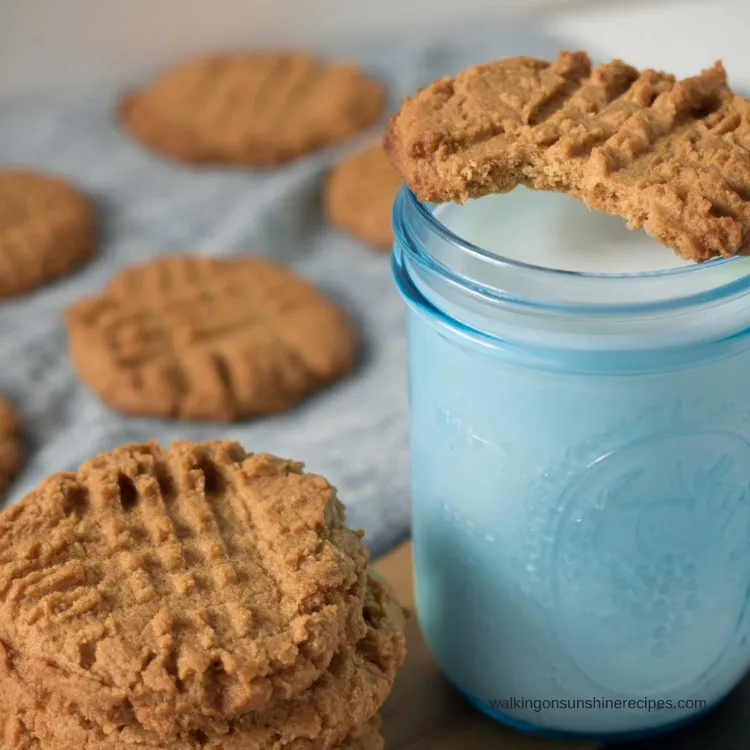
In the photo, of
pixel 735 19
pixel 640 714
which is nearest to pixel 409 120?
pixel 640 714

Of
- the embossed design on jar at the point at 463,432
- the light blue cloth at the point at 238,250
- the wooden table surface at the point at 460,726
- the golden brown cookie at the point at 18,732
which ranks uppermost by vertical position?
the embossed design on jar at the point at 463,432

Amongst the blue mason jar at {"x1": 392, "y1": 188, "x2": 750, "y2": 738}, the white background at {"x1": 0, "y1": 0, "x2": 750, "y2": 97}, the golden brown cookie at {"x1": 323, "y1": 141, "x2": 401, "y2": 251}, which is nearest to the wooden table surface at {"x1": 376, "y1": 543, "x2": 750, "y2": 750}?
the blue mason jar at {"x1": 392, "y1": 188, "x2": 750, "y2": 738}

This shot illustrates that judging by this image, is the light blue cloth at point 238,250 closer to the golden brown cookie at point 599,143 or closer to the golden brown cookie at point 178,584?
the golden brown cookie at point 178,584

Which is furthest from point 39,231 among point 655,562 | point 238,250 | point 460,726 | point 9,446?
point 655,562

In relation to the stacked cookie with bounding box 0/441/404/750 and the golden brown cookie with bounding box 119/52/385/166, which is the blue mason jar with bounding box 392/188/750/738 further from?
the golden brown cookie with bounding box 119/52/385/166

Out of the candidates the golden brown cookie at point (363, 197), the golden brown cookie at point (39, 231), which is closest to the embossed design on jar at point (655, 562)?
the golden brown cookie at point (363, 197)

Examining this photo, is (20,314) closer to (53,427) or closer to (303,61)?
(53,427)
